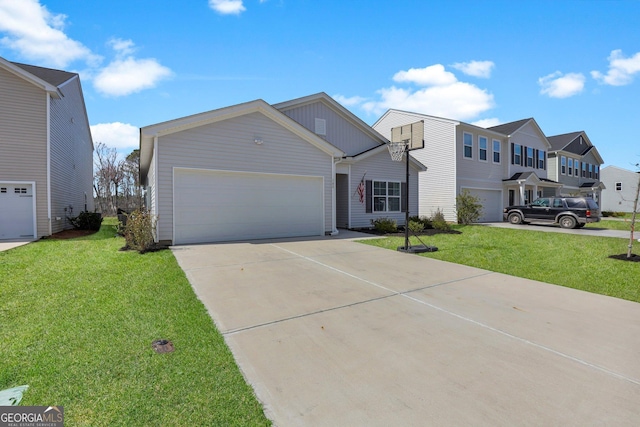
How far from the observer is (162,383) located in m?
2.39

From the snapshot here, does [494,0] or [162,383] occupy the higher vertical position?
[494,0]

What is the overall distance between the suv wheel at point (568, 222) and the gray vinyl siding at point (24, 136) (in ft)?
80.6

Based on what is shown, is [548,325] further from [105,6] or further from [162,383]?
[105,6]

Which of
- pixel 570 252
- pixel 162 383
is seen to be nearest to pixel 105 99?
pixel 162 383

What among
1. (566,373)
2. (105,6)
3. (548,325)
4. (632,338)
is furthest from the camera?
(105,6)

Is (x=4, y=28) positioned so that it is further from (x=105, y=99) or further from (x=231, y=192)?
(x=231, y=192)

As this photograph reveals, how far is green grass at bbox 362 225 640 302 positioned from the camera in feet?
18.8

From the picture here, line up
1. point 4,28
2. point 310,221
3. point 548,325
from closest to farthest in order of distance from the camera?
point 548,325
point 4,28
point 310,221

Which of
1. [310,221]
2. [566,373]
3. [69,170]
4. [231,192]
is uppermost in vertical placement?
[69,170]

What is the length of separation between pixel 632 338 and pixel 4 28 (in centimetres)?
1718

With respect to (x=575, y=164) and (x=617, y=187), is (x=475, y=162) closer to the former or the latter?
(x=575, y=164)

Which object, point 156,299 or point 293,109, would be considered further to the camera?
point 293,109

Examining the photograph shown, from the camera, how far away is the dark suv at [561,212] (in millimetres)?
15711

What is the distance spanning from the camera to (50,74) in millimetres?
14781
